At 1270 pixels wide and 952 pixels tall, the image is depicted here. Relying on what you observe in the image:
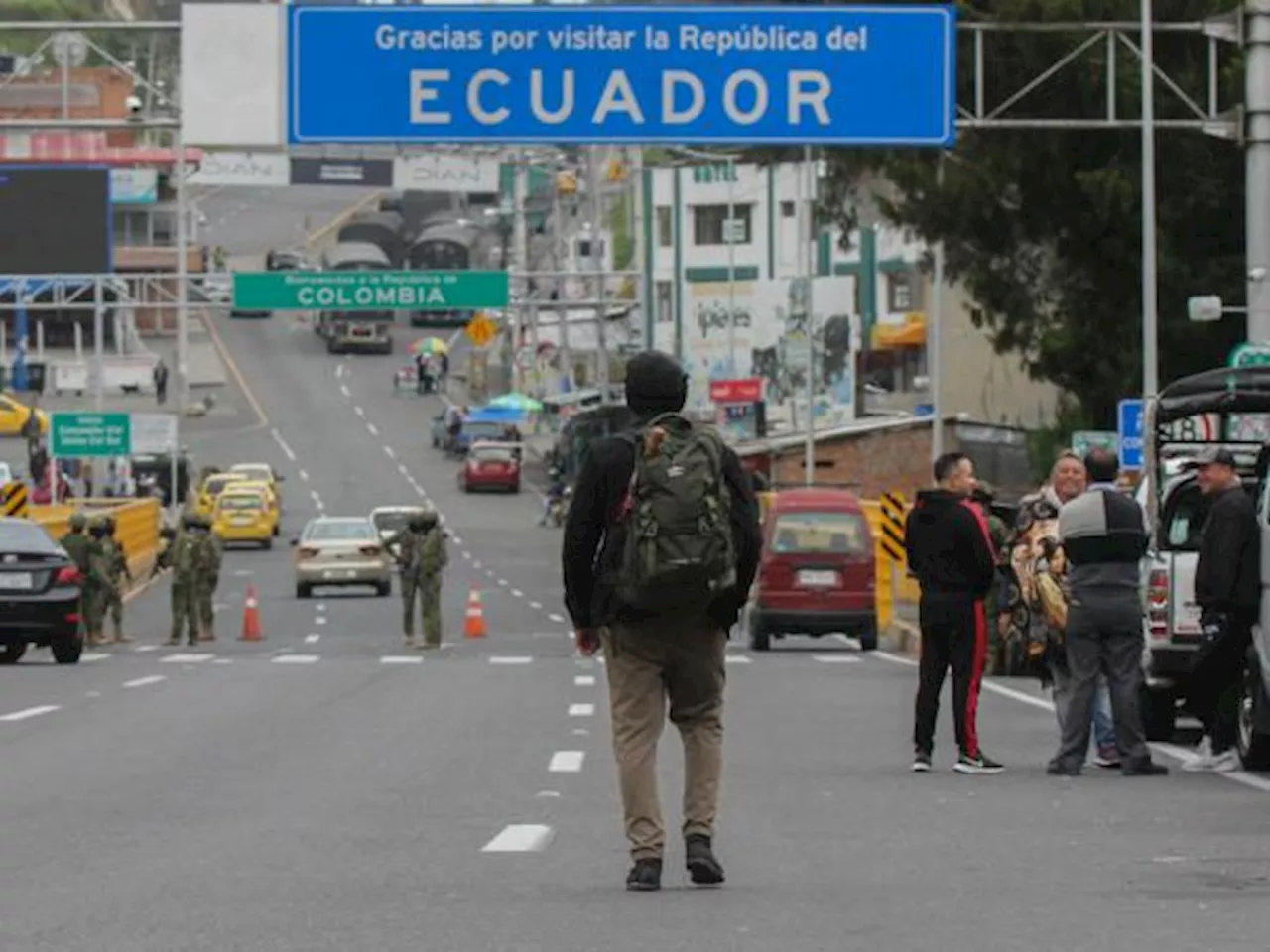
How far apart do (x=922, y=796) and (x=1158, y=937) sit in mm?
6325

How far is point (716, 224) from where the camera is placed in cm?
12700

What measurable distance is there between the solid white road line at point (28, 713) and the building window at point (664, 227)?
343 ft

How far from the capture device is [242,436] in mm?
113375

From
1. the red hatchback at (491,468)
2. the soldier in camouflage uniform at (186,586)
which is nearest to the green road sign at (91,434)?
the red hatchback at (491,468)

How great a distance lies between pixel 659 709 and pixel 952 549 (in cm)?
656

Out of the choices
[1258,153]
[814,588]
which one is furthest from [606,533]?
[814,588]

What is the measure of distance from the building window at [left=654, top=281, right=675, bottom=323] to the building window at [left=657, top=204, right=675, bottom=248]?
1.58 m

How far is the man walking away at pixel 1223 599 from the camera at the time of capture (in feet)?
57.6

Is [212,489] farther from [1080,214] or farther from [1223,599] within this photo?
[1223,599]

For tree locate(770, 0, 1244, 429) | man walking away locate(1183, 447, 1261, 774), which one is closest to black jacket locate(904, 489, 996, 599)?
man walking away locate(1183, 447, 1261, 774)

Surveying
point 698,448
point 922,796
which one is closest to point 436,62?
point 922,796

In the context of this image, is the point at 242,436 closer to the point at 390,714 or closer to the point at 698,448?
the point at 390,714

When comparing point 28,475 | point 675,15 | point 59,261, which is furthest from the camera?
point 28,475

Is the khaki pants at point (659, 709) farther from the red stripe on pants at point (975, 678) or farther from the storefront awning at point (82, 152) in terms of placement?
the storefront awning at point (82, 152)
